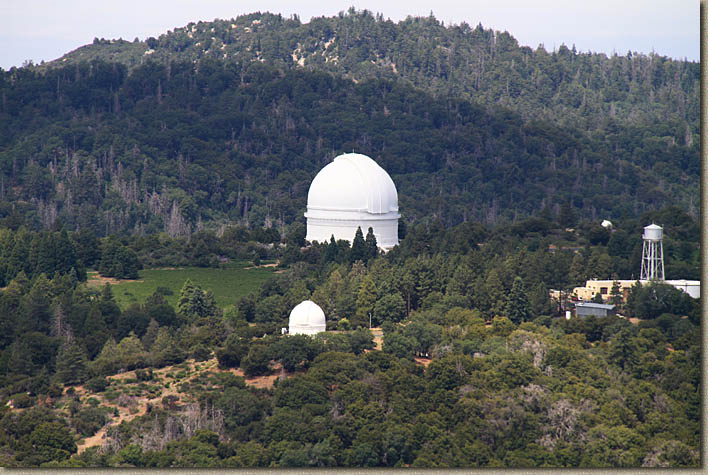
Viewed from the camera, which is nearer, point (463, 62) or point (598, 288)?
point (598, 288)

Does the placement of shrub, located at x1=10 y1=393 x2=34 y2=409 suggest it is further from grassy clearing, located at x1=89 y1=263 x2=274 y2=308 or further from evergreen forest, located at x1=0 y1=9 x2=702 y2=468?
grassy clearing, located at x1=89 y1=263 x2=274 y2=308

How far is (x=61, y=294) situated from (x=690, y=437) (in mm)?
32892

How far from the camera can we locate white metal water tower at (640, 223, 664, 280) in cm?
6731

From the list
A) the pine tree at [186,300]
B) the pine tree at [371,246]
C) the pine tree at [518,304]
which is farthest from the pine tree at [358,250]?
the pine tree at [518,304]

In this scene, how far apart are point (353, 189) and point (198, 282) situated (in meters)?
15.0

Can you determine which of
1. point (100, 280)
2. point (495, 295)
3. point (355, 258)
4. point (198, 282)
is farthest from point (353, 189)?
point (495, 295)

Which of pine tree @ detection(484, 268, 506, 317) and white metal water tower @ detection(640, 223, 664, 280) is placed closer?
pine tree @ detection(484, 268, 506, 317)

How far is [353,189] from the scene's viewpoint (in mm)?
84062

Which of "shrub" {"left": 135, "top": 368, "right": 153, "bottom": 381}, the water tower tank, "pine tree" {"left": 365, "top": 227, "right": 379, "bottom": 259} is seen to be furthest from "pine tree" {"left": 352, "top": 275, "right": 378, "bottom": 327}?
the water tower tank

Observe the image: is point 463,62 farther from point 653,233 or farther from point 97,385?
point 97,385

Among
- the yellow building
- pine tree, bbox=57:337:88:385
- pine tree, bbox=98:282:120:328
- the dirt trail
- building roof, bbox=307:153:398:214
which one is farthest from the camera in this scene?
building roof, bbox=307:153:398:214

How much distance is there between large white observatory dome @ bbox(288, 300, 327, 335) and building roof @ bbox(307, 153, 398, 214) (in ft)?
85.3

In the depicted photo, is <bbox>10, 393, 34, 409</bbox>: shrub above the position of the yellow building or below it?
below

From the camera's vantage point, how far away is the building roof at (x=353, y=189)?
83.9m
